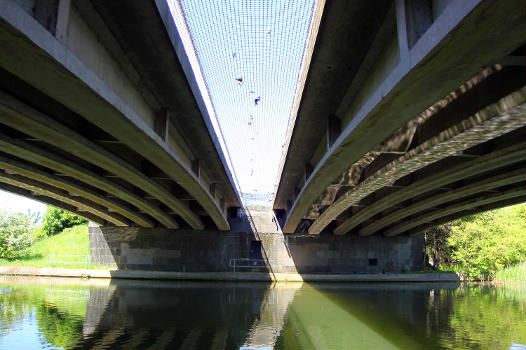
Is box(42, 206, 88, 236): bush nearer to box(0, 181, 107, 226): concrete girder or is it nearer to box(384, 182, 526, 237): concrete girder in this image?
box(0, 181, 107, 226): concrete girder

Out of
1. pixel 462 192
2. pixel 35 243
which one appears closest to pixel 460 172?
pixel 462 192

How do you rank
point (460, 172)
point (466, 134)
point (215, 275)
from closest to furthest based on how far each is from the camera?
point (466, 134) → point (460, 172) → point (215, 275)

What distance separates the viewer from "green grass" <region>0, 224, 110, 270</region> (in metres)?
26.0

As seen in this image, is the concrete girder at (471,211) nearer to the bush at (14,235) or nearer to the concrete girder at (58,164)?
the concrete girder at (58,164)

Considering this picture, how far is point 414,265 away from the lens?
28281mm

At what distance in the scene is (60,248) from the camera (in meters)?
28.7

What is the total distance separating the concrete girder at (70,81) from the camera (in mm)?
4375

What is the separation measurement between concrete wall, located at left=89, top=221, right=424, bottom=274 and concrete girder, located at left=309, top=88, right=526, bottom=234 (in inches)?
611

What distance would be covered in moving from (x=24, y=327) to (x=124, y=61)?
7.14m

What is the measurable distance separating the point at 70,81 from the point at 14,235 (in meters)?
26.2

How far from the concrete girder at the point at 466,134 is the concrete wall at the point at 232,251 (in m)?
15.5

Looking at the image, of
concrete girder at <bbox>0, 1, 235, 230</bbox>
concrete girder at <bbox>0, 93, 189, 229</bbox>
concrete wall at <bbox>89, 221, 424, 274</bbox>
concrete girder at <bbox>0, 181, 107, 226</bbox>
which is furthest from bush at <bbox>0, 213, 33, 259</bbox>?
concrete girder at <bbox>0, 1, 235, 230</bbox>

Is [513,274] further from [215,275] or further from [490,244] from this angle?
[215,275]

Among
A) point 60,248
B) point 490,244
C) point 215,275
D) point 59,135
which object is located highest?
point 59,135
